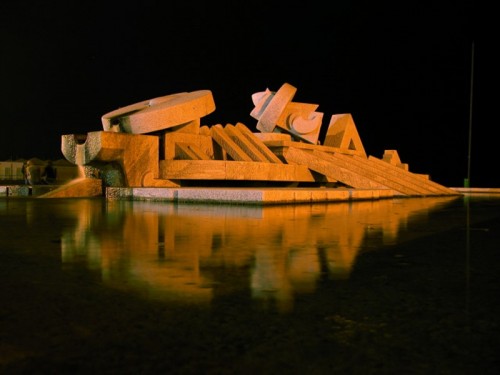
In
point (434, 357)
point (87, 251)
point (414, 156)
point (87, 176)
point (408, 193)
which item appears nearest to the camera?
point (434, 357)

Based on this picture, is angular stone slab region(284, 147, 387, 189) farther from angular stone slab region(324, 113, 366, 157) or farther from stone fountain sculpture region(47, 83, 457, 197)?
angular stone slab region(324, 113, 366, 157)

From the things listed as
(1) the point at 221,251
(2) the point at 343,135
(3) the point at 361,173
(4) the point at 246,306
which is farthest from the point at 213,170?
(4) the point at 246,306

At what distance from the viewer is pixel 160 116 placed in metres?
12.6

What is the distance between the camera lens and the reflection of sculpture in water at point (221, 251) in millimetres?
2818

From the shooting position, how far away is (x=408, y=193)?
1617cm

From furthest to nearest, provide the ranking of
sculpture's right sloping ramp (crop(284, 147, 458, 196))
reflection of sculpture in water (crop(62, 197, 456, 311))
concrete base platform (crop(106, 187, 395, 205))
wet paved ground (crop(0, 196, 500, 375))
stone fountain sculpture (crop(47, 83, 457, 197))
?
sculpture's right sloping ramp (crop(284, 147, 458, 196))
stone fountain sculpture (crop(47, 83, 457, 197))
concrete base platform (crop(106, 187, 395, 205))
reflection of sculpture in water (crop(62, 197, 456, 311))
wet paved ground (crop(0, 196, 500, 375))

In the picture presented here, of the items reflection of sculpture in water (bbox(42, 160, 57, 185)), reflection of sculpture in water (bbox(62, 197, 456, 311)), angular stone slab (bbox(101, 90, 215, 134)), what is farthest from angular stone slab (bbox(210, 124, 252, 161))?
reflection of sculpture in water (bbox(62, 197, 456, 311))

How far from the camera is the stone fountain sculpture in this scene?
492 inches

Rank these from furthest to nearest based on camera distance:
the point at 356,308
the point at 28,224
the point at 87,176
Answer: the point at 87,176 → the point at 28,224 → the point at 356,308

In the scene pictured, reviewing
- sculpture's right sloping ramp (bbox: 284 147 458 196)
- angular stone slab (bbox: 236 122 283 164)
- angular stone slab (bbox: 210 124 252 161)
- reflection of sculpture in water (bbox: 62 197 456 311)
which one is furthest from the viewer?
sculpture's right sloping ramp (bbox: 284 147 458 196)

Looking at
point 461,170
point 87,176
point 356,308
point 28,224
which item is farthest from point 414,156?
point 356,308

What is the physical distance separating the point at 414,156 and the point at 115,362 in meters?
30.4

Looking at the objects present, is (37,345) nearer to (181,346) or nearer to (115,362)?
(115,362)

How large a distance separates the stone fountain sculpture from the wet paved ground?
7.74 meters
